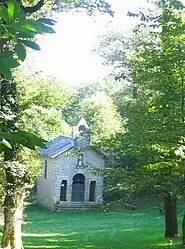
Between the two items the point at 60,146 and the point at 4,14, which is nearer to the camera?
the point at 4,14

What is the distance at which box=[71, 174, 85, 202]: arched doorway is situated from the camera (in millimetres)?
37044

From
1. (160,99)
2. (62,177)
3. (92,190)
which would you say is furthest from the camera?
(92,190)

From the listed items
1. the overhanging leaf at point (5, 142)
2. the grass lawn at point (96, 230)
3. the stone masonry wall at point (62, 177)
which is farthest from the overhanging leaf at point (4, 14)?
the stone masonry wall at point (62, 177)

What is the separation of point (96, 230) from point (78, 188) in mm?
14048

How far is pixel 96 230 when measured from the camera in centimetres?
2358

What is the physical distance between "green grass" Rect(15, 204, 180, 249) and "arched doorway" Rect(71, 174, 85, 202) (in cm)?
228

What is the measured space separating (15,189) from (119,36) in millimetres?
21153

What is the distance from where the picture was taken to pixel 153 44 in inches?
469

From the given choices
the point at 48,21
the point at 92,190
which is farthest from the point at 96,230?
the point at 48,21

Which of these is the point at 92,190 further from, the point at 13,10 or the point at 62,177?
the point at 13,10

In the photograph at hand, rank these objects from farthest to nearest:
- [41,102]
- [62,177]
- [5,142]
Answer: [62,177] → [41,102] → [5,142]

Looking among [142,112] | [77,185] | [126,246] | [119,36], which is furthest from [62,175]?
[142,112]

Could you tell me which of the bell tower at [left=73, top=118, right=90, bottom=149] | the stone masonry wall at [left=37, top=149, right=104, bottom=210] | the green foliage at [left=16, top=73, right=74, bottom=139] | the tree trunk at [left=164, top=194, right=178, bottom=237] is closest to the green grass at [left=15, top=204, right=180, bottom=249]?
the tree trunk at [left=164, top=194, right=178, bottom=237]

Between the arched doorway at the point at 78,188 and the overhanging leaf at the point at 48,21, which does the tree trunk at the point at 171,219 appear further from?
the arched doorway at the point at 78,188
